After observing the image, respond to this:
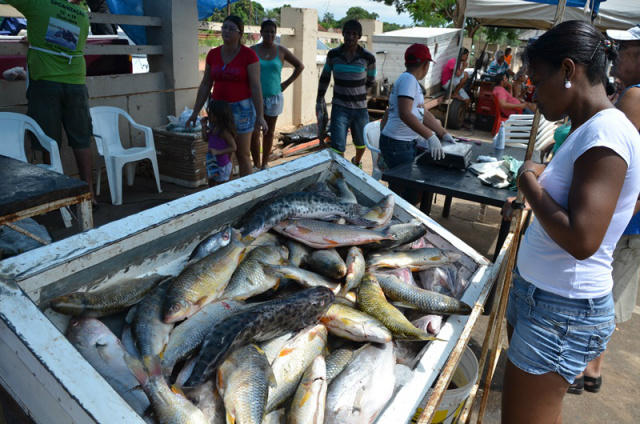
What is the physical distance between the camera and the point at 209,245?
1.93 metres

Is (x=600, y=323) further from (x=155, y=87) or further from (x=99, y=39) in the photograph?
(x=99, y=39)

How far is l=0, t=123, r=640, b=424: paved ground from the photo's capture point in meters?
3.02

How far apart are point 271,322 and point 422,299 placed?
74cm

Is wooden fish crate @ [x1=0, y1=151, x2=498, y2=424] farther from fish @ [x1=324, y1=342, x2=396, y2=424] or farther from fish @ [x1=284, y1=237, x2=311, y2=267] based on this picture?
fish @ [x1=284, y1=237, x2=311, y2=267]

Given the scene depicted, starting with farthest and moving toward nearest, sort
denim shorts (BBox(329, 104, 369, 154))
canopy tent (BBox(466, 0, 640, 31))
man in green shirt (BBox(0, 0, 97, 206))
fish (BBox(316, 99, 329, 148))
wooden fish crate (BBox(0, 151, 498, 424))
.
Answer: canopy tent (BBox(466, 0, 640, 31)) < fish (BBox(316, 99, 329, 148)) < denim shorts (BBox(329, 104, 369, 154)) < man in green shirt (BBox(0, 0, 97, 206)) < wooden fish crate (BBox(0, 151, 498, 424))

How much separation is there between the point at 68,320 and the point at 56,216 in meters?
3.99

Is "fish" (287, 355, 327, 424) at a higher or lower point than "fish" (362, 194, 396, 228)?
lower

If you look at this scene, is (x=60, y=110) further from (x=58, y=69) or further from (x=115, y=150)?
(x=115, y=150)

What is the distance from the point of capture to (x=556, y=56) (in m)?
1.59

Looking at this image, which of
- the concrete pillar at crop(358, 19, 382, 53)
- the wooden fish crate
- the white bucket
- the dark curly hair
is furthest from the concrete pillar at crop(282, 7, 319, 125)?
the white bucket

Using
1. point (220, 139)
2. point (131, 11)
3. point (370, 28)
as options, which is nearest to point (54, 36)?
point (220, 139)

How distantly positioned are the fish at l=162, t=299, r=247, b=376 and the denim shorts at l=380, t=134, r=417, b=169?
3.15 metres

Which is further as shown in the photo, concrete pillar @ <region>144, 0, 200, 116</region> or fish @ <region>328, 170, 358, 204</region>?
concrete pillar @ <region>144, 0, 200, 116</region>

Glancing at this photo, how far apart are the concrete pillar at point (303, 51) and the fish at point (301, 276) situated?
876 cm
